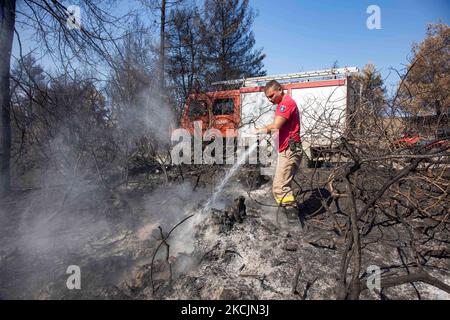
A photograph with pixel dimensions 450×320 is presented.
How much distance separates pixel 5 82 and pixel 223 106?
19.3ft

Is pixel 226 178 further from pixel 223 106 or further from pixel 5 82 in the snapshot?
pixel 223 106

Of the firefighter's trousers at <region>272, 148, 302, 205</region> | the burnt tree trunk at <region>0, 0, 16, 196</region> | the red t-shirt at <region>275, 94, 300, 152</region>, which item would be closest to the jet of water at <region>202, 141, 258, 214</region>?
the firefighter's trousers at <region>272, 148, 302, 205</region>

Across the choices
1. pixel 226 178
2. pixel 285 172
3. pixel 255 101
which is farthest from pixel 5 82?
pixel 255 101

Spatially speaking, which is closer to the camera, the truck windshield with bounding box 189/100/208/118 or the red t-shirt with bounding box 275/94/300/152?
the red t-shirt with bounding box 275/94/300/152

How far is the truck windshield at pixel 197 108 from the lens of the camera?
8852 mm

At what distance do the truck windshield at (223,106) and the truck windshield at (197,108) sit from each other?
1.34ft

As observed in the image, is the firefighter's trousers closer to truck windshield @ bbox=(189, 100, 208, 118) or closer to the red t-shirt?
the red t-shirt

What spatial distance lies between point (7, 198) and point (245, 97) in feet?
22.1

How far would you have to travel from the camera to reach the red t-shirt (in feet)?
11.9

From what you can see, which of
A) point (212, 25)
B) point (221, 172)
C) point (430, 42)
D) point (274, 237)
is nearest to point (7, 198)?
point (221, 172)

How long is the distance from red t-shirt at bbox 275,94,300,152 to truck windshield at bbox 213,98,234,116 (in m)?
5.66

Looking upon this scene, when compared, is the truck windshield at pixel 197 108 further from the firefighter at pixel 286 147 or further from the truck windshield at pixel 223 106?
the firefighter at pixel 286 147

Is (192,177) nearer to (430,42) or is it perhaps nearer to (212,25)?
(212,25)

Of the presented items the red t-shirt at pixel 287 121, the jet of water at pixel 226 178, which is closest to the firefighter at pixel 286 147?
the red t-shirt at pixel 287 121
